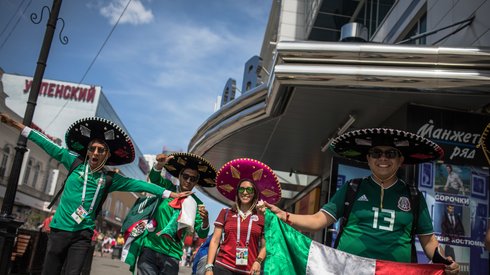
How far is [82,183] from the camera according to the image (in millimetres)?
5273

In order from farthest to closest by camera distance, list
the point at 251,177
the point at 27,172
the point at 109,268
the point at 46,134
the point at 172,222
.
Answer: the point at 46,134 → the point at 27,172 → the point at 109,268 → the point at 172,222 → the point at 251,177

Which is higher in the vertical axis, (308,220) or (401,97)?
(401,97)

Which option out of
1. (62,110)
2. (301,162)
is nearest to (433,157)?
(301,162)

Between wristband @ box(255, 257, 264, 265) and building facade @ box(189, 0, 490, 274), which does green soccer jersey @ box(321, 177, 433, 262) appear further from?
building facade @ box(189, 0, 490, 274)

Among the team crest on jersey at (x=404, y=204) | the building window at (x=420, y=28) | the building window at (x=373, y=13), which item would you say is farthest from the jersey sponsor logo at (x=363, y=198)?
the building window at (x=373, y=13)

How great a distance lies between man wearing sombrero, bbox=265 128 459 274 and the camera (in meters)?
3.60

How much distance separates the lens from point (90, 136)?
565cm

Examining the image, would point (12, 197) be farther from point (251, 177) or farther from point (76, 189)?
point (251, 177)

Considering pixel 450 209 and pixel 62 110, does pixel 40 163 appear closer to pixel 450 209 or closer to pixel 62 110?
pixel 62 110

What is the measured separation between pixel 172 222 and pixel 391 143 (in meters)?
2.87

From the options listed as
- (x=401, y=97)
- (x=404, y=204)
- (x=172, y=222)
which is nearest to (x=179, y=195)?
(x=172, y=222)

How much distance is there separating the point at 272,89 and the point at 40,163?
3993 centimetres

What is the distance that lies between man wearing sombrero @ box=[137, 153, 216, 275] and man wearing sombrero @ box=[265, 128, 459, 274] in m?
2.13

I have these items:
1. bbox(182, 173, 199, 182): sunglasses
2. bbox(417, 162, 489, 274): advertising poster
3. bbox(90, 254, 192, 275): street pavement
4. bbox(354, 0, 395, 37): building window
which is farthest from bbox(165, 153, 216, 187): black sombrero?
bbox(90, 254, 192, 275): street pavement
